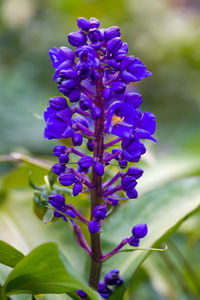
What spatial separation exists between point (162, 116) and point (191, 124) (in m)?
0.22

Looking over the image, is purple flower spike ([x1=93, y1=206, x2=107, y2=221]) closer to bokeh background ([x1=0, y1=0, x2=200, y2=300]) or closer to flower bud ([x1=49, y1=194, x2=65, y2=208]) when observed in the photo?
flower bud ([x1=49, y1=194, x2=65, y2=208])

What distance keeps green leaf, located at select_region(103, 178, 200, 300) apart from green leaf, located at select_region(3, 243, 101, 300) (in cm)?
20

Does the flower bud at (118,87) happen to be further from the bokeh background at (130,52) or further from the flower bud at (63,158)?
the bokeh background at (130,52)

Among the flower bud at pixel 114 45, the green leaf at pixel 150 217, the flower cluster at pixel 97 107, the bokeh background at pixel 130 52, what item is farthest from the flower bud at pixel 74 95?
the bokeh background at pixel 130 52

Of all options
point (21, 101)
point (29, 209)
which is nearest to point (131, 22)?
point (21, 101)

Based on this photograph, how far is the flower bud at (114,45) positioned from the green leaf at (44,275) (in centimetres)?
37

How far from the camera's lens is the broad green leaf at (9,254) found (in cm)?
76

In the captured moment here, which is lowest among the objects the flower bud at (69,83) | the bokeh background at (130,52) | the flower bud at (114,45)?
the flower bud at (69,83)

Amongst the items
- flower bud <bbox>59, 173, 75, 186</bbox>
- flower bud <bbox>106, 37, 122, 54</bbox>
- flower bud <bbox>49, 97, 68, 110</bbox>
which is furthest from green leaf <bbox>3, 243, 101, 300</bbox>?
flower bud <bbox>106, 37, 122, 54</bbox>

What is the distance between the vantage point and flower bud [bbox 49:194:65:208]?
82 cm

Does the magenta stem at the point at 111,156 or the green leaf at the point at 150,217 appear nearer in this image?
the magenta stem at the point at 111,156

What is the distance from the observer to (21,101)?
9.59ft


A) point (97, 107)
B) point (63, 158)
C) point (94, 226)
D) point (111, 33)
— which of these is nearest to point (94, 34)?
point (111, 33)

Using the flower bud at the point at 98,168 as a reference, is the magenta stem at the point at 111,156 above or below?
above
